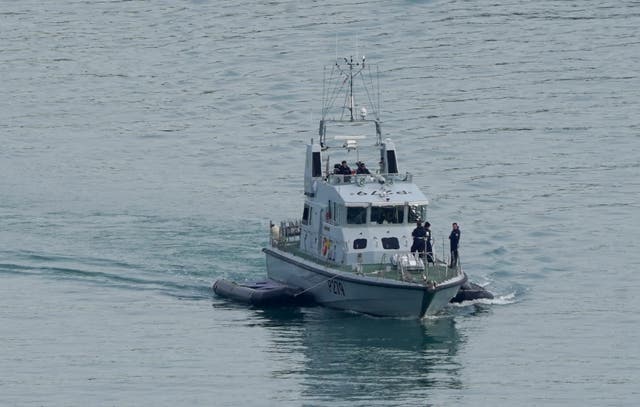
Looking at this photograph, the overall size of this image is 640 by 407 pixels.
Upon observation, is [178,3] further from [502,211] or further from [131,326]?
[131,326]

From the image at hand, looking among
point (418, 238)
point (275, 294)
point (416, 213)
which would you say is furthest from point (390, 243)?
point (275, 294)

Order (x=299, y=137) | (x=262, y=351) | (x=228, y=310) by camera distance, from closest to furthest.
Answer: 1. (x=262, y=351)
2. (x=228, y=310)
3. (x=299, y=137)

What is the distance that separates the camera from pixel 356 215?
207 ft

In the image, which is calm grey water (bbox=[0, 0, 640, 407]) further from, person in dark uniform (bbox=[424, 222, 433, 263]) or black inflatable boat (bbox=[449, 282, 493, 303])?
person in dark uniform (bbox=[424, 222, 433, 263])

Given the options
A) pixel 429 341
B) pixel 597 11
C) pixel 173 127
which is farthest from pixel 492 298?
pixel 597 11

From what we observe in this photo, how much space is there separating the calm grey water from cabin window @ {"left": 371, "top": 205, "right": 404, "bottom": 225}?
12.9 ft

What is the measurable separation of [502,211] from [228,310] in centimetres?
1959

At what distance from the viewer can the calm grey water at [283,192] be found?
53719 mm

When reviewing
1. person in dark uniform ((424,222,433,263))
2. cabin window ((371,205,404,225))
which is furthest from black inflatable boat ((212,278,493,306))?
cabin window ((371,205,404,225))

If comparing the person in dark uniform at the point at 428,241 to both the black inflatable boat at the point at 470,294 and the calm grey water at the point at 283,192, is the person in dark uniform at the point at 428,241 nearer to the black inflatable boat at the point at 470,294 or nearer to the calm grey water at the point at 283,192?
the black inflatable boat at the point at 470,294

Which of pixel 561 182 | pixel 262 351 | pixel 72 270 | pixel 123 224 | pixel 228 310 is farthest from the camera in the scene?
pixel 561 182

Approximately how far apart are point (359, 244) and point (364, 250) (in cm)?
30

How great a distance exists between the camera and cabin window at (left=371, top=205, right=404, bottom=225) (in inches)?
2484

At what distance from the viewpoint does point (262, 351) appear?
56.5m
